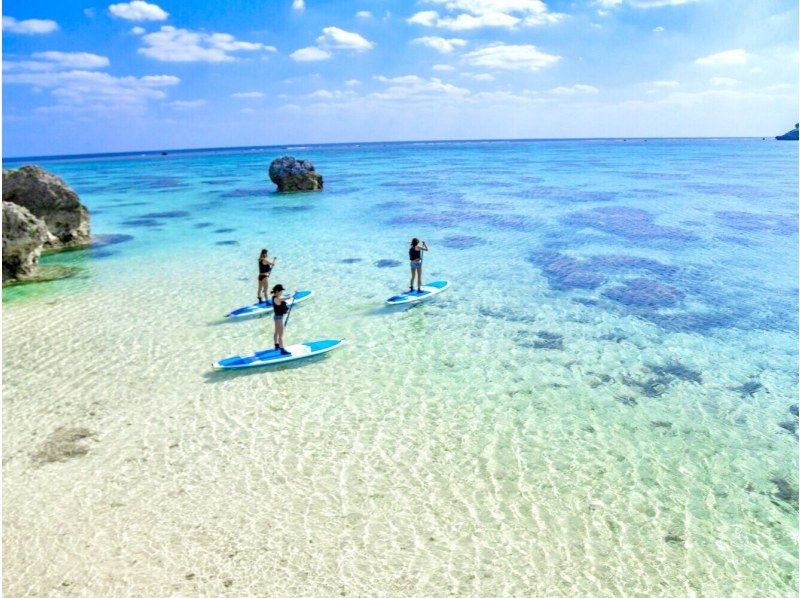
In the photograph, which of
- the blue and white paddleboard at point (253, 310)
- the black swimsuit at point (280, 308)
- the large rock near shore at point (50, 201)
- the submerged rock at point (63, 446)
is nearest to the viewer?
the submerged rock at point (63, 446)

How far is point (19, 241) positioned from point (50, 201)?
354 inches

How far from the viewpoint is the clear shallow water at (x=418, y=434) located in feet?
28.0

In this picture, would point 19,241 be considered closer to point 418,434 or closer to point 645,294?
point 418,434

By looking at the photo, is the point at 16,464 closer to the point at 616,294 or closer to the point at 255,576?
the point at 255,576

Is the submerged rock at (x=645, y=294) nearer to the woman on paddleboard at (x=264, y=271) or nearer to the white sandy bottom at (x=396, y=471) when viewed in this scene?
the white sandy bottom at (x=396, y=471)

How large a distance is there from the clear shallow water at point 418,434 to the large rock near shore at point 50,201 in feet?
28.0

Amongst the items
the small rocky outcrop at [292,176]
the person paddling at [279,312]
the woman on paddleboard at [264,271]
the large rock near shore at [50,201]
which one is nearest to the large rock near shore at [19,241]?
the large rock near shore at [50,201]

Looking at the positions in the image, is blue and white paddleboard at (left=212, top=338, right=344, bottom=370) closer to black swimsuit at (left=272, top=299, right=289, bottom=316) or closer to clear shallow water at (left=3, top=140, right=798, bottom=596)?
clear shallow water at (left=3, top=140, right=798, bottom=596)

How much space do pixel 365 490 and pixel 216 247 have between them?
77.6 feet

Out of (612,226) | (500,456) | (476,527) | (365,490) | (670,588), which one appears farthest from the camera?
(612,226)

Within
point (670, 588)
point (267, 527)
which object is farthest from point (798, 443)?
point (267, 527)

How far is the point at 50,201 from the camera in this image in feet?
104

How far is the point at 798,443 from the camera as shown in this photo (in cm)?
1148

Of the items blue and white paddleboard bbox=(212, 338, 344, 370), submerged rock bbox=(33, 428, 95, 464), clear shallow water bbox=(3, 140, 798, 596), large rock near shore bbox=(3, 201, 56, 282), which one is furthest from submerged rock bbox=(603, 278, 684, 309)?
large rock near shore bbox=(3, 201, 56, 282)
